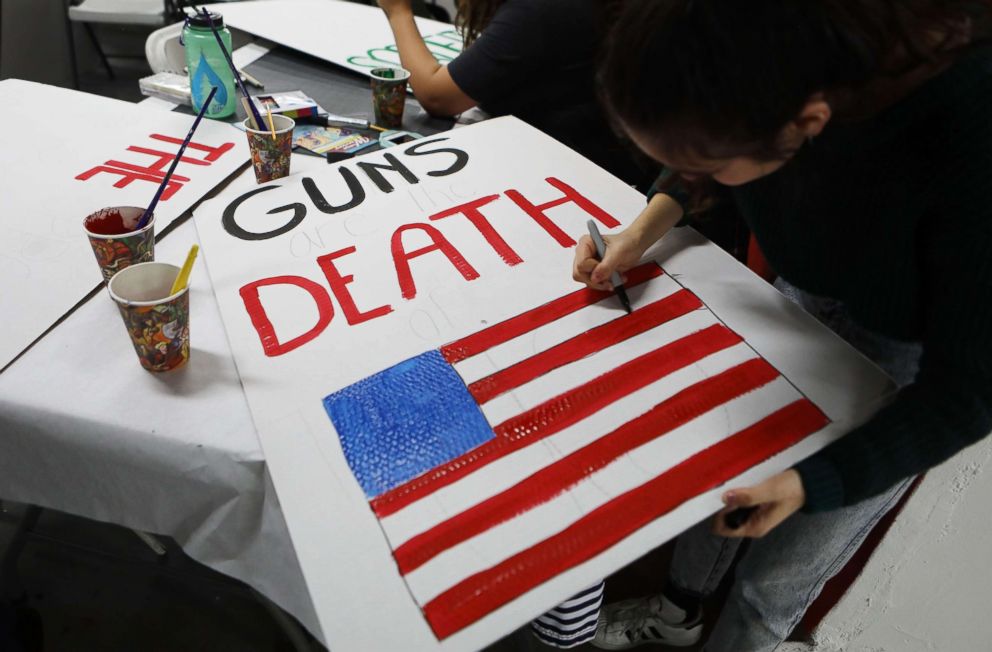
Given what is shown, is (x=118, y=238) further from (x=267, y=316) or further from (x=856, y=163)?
(x=856, y=163)

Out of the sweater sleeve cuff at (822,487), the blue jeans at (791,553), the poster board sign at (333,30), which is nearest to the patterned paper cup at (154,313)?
the sweater sleeve cuff at (822,487)

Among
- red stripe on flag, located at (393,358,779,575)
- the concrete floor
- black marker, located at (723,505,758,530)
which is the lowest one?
the concrete floor

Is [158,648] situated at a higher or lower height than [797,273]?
lower

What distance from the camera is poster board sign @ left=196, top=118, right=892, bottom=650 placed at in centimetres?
47

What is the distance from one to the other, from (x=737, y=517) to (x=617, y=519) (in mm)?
104

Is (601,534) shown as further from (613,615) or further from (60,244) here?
(613,615)

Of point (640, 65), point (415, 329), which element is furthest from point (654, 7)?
point (415, 329)

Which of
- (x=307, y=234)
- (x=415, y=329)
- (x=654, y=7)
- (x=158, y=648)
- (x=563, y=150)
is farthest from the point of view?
(x=158, y=648)

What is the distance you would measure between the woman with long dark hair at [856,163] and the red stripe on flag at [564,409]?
115mm

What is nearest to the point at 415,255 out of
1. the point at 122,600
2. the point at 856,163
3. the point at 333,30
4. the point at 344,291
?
the point at 344,291

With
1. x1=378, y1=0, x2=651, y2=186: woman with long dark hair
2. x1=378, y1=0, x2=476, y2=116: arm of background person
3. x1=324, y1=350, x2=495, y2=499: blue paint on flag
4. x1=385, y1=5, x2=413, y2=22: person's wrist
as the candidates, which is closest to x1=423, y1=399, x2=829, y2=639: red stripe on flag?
x1=324, y1=350, x2=495, y2=499: blue paint on flag

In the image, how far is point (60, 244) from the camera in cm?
73

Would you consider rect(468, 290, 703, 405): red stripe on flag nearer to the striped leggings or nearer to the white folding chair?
the striped leggings

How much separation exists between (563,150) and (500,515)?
0.65 m
